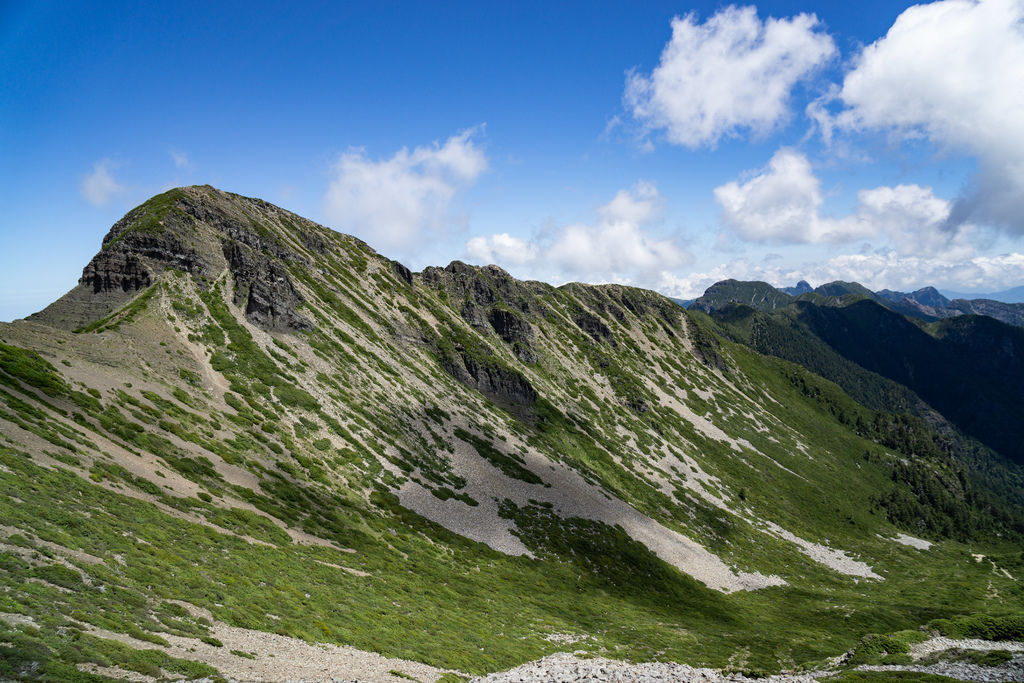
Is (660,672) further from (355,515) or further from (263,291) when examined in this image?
(263,291)

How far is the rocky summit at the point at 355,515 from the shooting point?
27.0 meters

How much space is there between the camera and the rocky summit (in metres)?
27.0

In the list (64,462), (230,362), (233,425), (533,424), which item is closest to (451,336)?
(533,424)

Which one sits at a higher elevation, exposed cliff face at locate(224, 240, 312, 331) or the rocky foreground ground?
exposed cliff face at locate(224, 240, 312, 331)

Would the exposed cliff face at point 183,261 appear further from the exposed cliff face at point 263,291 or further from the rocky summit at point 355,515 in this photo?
the rocky summit at point 355,515

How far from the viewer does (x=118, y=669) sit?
19.1m

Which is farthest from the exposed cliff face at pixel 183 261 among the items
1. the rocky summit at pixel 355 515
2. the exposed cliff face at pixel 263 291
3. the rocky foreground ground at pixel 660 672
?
the rocky foreground ground at pixel 660 672

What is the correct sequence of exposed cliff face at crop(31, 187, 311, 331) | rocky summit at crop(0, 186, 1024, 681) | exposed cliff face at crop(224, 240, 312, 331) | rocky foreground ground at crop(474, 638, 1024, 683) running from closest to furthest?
rocky summit at crop(0, 186, 1024, 681), rocky foreground ground at crop(474, 638, 1024, 683), exposed cliff face at crop(31, 187, 311, 331), exposed cliff face at crop(224, 240, 312, 331)

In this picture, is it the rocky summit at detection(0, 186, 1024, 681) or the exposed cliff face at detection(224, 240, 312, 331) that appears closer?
the rocky summit at detection(0, 186, 1024, 681)

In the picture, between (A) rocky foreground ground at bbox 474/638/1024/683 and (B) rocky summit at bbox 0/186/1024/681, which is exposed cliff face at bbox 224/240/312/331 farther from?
(A) rocky foreground ground at bbox 474/638/1024/683

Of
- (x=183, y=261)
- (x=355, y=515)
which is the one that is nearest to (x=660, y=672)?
(x=355, y=515)

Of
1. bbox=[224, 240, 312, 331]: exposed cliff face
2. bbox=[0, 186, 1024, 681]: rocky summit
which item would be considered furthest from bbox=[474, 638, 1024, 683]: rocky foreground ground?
bbox=[224, 240, 312, 331]: exposed cliff face

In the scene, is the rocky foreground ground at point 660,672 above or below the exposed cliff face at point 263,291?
below

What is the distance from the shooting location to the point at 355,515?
184ft
